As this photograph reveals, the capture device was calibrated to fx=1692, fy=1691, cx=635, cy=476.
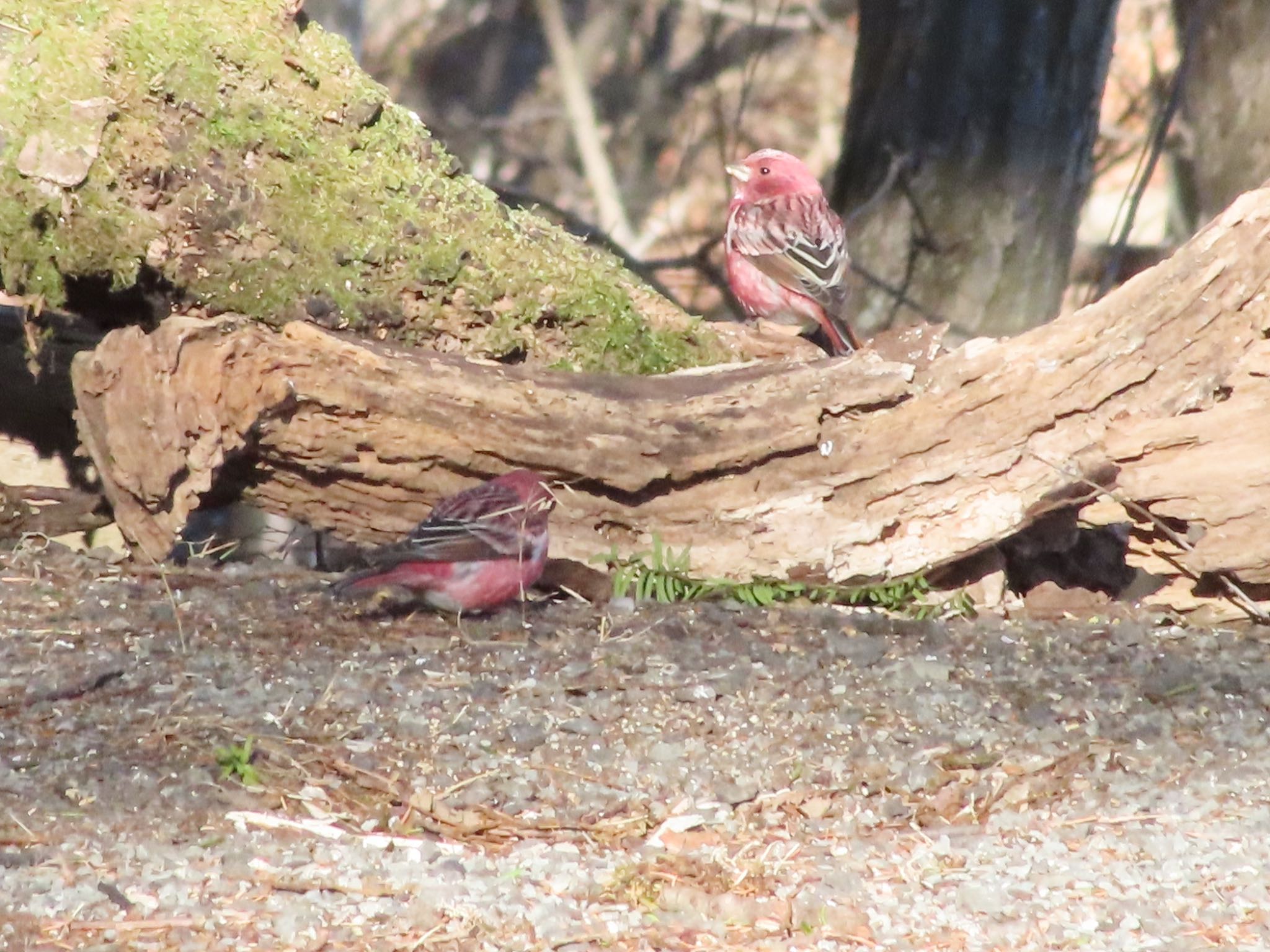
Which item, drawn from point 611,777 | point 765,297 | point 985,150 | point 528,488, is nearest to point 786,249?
point 765,297

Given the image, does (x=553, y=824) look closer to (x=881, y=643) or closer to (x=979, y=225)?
(x=881, y=643)

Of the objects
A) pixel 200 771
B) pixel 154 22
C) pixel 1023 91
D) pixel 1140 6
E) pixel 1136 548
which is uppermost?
pixel 1140 6

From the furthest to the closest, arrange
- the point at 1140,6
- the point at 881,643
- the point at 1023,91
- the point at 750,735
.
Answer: the point at 1140,6 < the point at 1023,91 < the point at 881,643 < the point at 750,735

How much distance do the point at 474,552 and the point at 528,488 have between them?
0.34 m

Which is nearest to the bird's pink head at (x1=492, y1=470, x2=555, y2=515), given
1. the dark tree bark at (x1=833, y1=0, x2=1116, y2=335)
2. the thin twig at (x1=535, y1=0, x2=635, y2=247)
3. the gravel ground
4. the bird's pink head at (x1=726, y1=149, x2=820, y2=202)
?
the gravel ground

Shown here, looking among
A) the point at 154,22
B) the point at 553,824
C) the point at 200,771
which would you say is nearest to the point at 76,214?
the point at 154,22

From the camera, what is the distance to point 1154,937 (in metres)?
3.08

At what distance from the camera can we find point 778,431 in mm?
4898

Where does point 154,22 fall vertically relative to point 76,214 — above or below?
above

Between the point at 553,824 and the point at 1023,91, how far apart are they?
4.80 meters

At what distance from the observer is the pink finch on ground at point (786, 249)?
6.58m

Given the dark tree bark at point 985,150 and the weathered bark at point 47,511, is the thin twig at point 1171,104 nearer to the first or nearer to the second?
the dark tree bark at point 985,150

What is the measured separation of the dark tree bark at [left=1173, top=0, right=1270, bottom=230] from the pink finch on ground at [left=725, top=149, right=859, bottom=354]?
205cm

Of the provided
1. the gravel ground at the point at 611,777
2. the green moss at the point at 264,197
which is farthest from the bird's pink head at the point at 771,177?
the gravel ground at the point at 611,777
